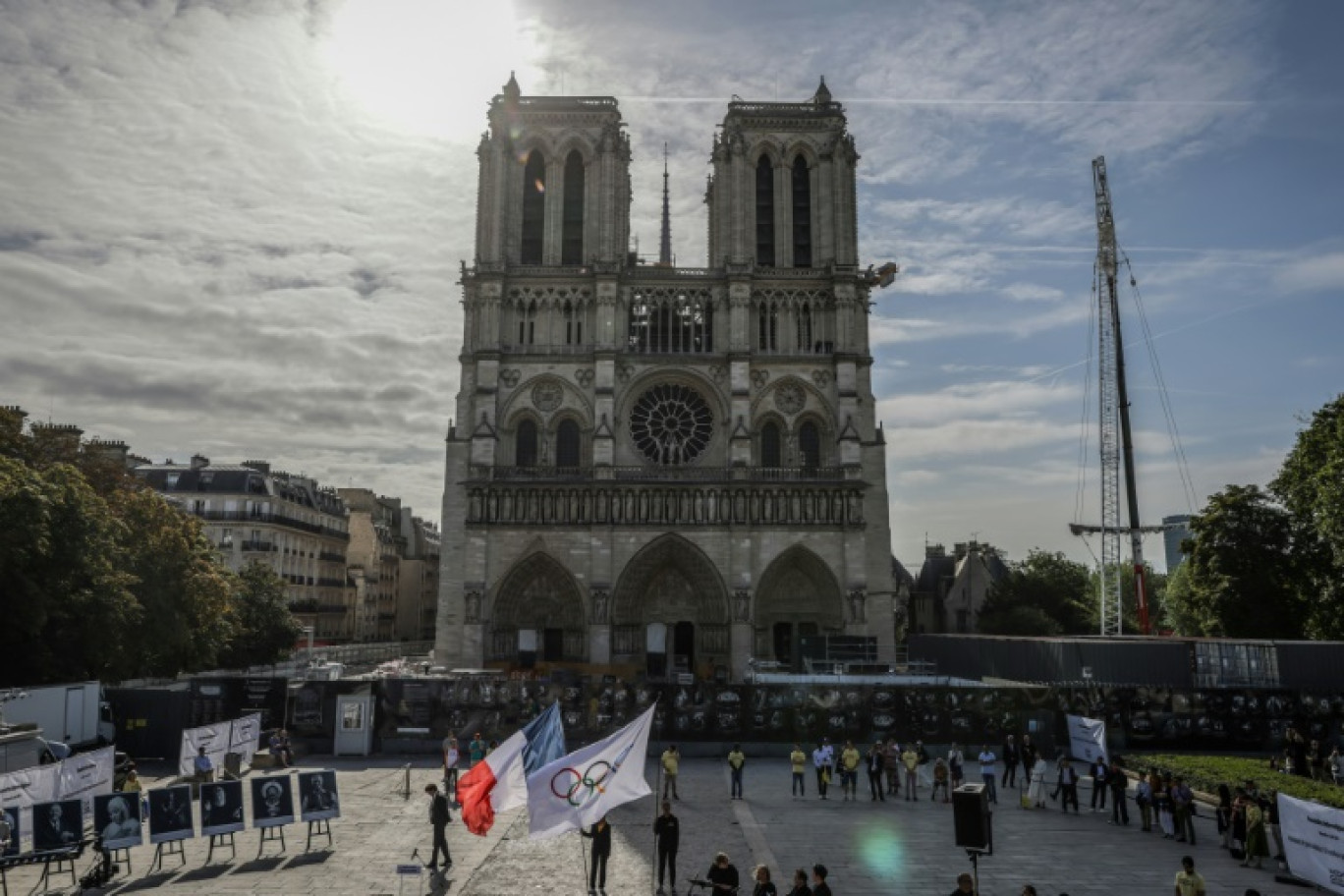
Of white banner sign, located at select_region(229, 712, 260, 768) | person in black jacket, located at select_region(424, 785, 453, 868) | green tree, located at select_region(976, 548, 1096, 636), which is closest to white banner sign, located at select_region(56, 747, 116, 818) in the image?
white banner sign, located at select_region(229, 712, 260, 768)

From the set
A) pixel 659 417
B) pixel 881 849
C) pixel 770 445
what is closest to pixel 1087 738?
pixel 881 849

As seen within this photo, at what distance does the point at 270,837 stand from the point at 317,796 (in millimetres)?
1460

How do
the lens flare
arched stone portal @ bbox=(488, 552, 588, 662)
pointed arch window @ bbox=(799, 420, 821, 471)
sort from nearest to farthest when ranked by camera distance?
the lens flare, arched stone portal @ bbox=(488, 552, 588, 662), pointed arch window @ bbox=(799, 420, 821, 471)

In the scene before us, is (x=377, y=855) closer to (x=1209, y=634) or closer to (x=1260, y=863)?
(x=1260, y=863)

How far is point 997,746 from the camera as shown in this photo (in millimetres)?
26531

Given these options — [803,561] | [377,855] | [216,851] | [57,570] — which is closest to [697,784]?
[377,855]

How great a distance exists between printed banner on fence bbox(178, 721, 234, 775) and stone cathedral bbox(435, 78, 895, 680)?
2130 centimetres

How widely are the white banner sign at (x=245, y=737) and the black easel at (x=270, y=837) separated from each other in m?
4.86

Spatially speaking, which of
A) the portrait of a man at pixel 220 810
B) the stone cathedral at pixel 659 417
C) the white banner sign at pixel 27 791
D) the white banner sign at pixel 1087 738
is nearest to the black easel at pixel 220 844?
the portrait of a man at pixel 220 810

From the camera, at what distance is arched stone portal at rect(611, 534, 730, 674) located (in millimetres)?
44812

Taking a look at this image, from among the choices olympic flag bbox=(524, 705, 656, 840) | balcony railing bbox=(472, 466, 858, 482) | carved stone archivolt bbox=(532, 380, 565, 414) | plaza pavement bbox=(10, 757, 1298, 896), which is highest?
carved stone archivolt bbox=(532, 380, 565, 414)

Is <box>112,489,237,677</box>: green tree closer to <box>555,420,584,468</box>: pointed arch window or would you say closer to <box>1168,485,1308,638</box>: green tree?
<box>555,420,584,468</box>: pointed arch window

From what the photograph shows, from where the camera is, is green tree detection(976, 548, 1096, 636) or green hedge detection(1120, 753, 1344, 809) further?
green tree detection(976, 548, 1096, 636)

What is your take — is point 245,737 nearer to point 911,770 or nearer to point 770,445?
point 911,770
